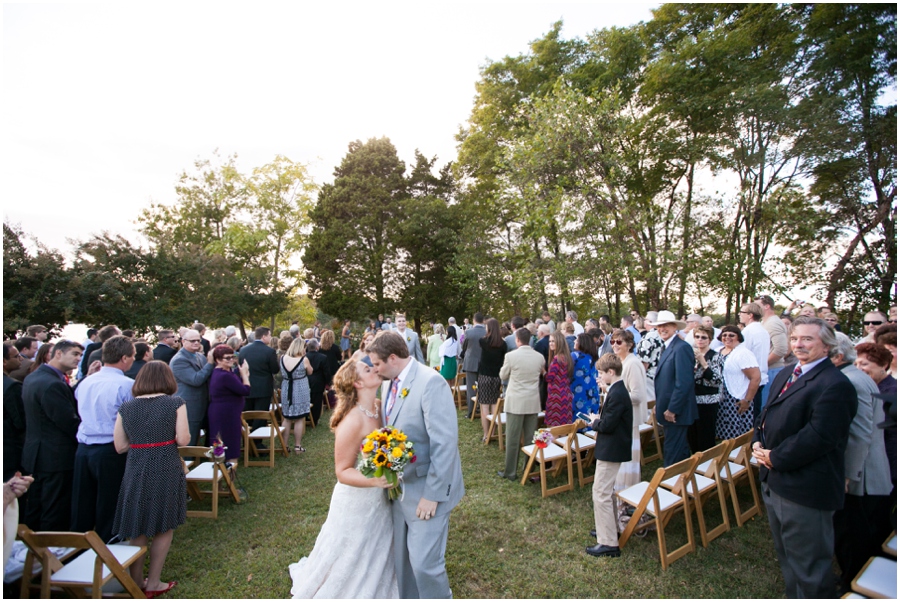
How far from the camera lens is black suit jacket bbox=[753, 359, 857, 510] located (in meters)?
2.92

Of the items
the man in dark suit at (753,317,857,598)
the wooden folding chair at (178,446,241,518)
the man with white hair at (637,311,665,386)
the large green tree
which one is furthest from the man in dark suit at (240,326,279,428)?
the large green tree

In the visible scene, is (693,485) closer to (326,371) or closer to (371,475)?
(371,475)

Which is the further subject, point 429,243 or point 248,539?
point 429,243

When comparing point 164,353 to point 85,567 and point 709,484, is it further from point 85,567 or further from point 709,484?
point 709,484

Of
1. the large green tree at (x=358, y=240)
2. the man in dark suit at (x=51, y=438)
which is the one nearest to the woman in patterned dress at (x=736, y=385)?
the man in dark suit at (x=51, y=438)

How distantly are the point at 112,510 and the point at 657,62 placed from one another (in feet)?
58.6

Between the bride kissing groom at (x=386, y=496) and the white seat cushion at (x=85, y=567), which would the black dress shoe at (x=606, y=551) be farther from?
the white seat cushion at (x=85, y=567)

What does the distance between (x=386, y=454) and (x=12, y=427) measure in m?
3.69

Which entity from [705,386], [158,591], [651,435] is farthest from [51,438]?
[651,435]

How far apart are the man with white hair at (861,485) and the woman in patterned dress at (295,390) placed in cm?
698

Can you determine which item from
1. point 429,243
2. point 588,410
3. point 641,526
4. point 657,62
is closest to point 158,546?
point 641,526

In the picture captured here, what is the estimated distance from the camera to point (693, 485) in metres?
4.38

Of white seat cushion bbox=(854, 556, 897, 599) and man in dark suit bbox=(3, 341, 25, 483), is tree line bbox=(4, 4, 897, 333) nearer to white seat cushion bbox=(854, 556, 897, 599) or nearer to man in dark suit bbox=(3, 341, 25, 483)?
man in dark suit bbox=(3, 341, 25, 483)

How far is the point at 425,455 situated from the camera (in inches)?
124
